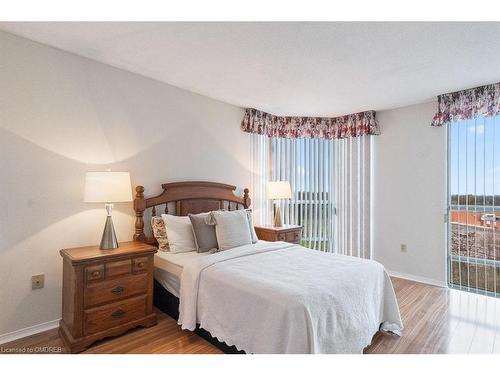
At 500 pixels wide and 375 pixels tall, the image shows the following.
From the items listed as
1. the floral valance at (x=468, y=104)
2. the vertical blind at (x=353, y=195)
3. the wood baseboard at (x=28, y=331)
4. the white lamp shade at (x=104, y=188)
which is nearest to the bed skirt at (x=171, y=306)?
the wood baseboard at (x=28, y=331)

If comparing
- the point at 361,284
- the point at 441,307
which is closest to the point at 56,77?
the point at 361,284

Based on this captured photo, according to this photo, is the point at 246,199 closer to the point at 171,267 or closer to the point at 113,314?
the point at 171,267

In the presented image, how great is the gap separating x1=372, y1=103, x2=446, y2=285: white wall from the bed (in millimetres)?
1859

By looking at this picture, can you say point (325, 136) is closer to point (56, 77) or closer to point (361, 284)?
point (361, 284)

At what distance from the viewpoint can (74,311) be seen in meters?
2.05

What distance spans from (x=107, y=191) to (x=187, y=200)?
1072mm

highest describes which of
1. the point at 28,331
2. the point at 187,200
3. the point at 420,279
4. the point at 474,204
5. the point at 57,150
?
the point at 57,150

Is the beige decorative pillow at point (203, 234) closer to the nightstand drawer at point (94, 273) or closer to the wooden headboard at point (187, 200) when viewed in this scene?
the wooden headboard at point (187, 200)

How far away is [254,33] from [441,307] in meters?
3.20

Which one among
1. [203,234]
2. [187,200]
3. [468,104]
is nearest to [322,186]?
[468,104]

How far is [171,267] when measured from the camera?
98.3 inches

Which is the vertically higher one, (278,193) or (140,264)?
(278,193)

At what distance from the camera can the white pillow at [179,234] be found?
2727 mm

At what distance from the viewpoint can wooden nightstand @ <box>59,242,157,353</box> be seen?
206 centimetres
